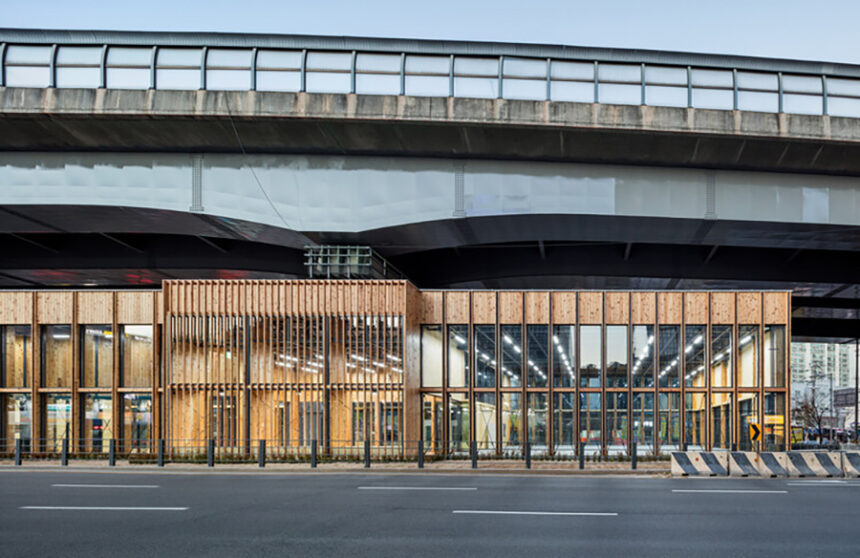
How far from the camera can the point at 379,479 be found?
1914 centimetres

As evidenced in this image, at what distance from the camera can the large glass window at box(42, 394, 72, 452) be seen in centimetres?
2720

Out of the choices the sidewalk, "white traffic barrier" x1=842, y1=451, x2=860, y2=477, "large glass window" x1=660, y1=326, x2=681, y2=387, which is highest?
"large glass window" x1=660, y1=326, x2=681, y2=387

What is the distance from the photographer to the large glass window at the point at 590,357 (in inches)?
1082

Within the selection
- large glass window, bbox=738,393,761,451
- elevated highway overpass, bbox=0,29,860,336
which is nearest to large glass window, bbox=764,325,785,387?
large glass window, bbox=738,393,761,451

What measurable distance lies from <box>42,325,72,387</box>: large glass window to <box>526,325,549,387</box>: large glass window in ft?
50.3

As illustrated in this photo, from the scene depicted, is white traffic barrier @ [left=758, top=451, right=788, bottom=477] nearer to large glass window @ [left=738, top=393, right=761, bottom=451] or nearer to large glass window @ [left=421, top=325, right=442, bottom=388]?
large glass window @ [left=738, top=393, right=761, bottom=451]

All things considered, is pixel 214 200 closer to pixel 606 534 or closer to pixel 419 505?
pixel 419 505

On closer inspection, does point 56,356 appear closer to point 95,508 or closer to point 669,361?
point 95,508

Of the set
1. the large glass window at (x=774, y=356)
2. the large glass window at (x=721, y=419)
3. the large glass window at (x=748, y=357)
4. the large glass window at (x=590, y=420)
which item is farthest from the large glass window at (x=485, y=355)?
the large glass window at (x=774, y=356)

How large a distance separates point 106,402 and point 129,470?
19.9ft

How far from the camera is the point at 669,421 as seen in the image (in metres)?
27.2

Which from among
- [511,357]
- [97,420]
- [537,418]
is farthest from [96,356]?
[537,418]

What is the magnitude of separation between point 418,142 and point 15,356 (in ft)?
49.8

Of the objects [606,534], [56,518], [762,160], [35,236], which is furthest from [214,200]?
[606,534]
